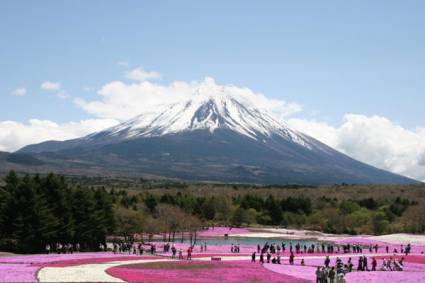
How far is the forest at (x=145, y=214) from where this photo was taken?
6831 cm

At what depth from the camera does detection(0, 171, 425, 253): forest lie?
6831cm

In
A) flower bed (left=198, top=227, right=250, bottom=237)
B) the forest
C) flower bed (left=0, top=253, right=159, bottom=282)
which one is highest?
the forest

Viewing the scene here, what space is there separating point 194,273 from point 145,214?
66530mm

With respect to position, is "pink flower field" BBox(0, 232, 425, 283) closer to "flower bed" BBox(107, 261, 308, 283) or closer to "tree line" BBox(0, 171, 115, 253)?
"flower bed" BBox(107, 261, 308, 283)

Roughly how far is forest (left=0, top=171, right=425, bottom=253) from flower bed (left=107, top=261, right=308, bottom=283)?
1898 cm

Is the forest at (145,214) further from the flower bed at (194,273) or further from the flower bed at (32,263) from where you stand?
the flower bed at (194,273)

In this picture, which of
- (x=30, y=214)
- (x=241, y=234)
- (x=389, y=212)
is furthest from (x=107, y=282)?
(x=389, y=212)

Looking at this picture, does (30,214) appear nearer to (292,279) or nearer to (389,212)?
(292,279)

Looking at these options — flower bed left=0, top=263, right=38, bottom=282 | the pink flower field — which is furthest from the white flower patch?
flower bed left=0, top=263, right=38, bottom=282

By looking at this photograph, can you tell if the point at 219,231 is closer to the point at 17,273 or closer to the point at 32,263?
the point at 32,263

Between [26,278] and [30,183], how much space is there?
97.7 ft

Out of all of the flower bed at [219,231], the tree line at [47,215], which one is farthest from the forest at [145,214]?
the flower bed at [219,231]

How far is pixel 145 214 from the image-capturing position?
11488cm

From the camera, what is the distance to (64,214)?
2891 inches
